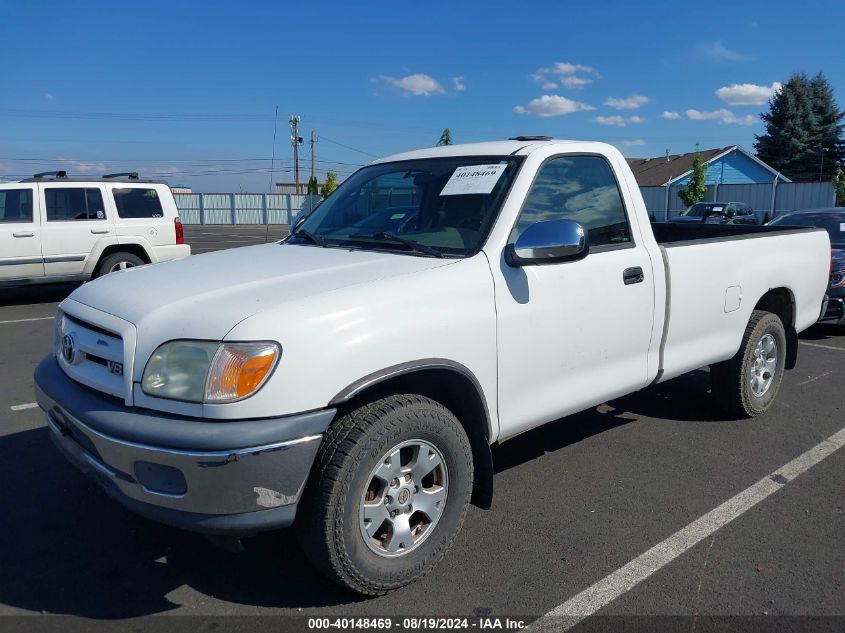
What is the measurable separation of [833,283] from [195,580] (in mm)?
7887

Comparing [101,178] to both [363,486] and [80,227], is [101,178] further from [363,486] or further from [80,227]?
[363,486]

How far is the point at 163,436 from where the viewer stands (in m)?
2.51

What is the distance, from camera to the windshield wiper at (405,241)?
3.37 metres

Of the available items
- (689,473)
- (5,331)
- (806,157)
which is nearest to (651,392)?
(689,473)

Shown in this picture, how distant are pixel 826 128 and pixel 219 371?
59.4m

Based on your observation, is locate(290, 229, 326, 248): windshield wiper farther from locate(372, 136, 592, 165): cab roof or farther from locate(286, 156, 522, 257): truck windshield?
locate(372, 136, 592, 165): cab roof

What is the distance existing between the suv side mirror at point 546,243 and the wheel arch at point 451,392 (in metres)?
0.60

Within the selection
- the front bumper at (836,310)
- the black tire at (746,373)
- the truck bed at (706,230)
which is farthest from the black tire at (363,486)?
the front bumper at (836,310)

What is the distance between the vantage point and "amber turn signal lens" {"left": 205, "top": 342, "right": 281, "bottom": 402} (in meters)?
2.52

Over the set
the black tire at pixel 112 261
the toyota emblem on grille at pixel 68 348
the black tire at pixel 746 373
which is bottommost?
the black tire at pixel 746 373

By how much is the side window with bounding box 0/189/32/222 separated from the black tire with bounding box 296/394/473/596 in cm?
980

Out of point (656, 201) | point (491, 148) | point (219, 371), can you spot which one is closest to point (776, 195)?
point (656, 201)

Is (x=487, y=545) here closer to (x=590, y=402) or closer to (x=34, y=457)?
(x=590, y=402)

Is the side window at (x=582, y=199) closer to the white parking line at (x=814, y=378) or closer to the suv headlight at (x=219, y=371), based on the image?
the suv headlight at (x=219, y=371)
